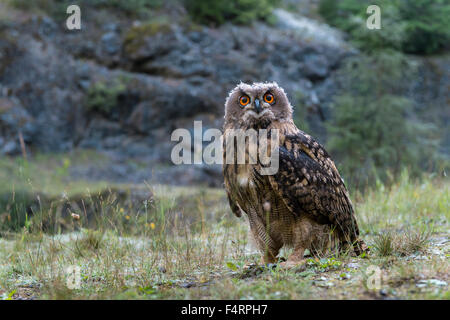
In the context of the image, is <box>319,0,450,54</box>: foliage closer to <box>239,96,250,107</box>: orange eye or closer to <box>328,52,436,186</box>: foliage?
<box>328,52,436,186</box>: foliage

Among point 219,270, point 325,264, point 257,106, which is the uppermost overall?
point 257,106

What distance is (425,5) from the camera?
18.6 metres

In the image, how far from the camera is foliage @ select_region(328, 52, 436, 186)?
12.7m

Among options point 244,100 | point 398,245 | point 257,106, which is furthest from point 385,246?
point 244,100

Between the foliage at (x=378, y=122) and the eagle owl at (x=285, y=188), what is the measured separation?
841cm

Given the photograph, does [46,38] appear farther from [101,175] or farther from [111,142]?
[101,175]

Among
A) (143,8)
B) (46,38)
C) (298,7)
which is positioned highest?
(298,7)

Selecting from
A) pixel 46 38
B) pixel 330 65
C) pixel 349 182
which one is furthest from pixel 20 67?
pixel 349 182

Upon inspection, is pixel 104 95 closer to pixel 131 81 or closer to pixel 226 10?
pixel 131 81

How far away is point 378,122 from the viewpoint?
12922mm

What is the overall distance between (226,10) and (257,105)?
1534 centimetres

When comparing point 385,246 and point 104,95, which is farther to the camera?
point 104,95

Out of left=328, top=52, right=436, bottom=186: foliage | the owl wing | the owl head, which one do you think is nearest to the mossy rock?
left=328, top=52, right=436, bottom=186: foliage
